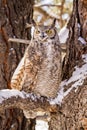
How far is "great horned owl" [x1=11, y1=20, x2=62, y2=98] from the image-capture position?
2074mm

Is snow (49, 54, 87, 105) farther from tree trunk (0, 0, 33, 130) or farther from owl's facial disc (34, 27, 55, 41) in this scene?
tree trunk (0, 0, 33, 130)

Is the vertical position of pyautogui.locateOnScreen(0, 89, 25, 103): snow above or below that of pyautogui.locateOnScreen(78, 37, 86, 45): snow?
below

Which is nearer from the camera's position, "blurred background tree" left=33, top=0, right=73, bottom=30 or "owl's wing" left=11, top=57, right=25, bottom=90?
"owl's wing" left=11, top=57, right=25, bottom=90

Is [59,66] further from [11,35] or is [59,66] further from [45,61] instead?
[11,35]

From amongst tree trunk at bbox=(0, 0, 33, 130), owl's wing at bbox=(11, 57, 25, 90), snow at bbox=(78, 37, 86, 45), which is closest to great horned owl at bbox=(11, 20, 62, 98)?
owl's wing at bbox=(11, 57, 25, 90)

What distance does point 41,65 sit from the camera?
209 centimetres

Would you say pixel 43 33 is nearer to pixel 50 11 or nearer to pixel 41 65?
pixel 41 65

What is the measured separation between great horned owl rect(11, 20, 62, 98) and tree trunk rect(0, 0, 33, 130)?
431 mm

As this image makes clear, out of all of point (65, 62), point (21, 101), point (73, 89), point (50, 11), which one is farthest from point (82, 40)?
point (50, 11)

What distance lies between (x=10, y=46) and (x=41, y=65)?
21.5 inches

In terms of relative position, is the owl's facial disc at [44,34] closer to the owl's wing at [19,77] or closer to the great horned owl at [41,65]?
the great horned owl at [41,65]

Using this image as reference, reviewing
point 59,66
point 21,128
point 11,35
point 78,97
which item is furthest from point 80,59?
point 21,128

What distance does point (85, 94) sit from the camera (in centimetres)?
190

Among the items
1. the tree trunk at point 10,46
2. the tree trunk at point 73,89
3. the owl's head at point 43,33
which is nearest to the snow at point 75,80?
the tree trunk at point 73,89
